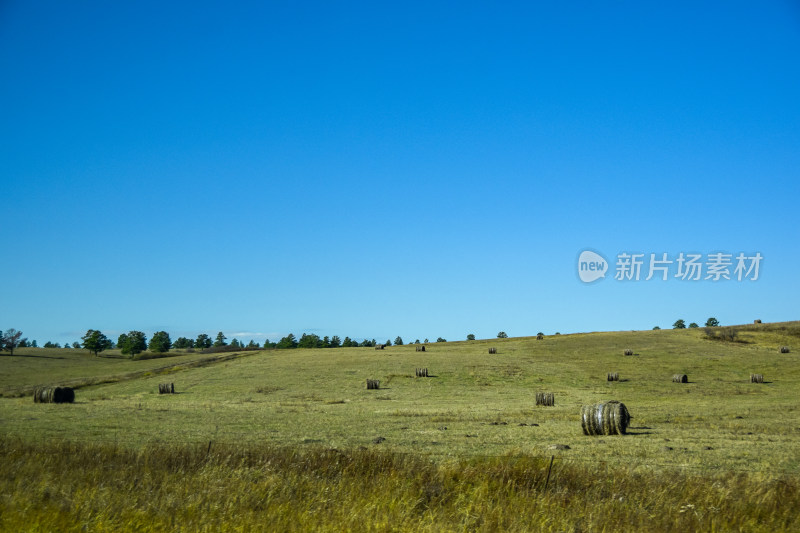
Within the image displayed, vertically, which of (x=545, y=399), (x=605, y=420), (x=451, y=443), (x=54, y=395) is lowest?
(x=54, y=395)

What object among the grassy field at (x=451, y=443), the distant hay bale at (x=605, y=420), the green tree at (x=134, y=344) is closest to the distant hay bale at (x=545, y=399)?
the grassy field at (x=451, y=443)

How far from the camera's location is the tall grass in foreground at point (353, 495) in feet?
28.5

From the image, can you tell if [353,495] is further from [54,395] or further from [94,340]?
[94,340]

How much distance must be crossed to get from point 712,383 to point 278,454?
5094 cm

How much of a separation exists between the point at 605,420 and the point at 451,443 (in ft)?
23.6

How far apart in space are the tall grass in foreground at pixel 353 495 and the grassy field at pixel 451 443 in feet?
0.15

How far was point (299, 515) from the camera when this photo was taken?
8.89m

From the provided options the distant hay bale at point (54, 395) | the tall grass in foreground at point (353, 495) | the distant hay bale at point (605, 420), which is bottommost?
the distant hay bale at point (54, 395)

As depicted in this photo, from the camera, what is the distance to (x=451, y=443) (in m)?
22.0

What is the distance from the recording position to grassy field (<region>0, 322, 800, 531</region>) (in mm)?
9469

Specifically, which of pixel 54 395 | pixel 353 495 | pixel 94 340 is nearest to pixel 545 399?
pixel 353 495

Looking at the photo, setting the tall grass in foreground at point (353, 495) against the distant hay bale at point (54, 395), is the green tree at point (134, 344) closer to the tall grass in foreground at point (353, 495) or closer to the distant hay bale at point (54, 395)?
the distant hay bale at point (54, 395)

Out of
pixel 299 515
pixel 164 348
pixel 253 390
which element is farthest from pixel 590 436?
pixel 164 348

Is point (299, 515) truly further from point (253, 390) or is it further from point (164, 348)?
point (164, 348)
